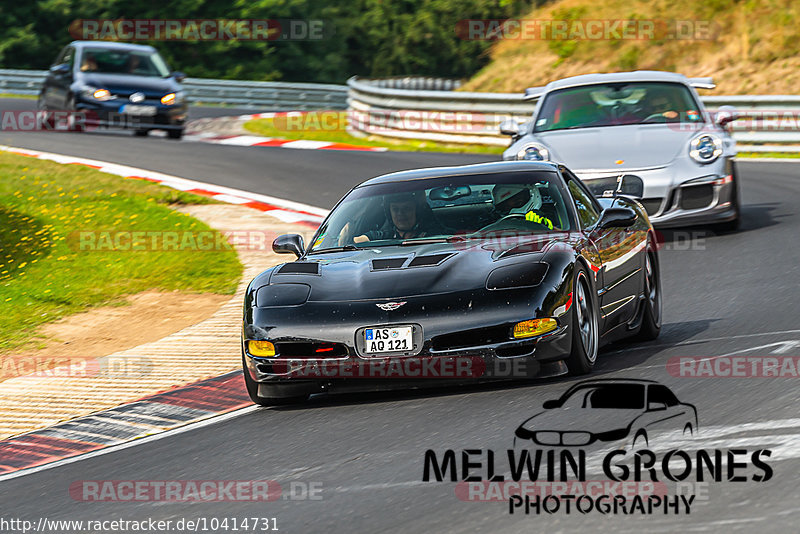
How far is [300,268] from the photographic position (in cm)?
747

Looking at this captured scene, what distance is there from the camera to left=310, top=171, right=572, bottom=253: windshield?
7.75 m

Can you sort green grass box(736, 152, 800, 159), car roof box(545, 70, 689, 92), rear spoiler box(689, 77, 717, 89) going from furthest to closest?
green grass box(736, 152, 800, 159) → rear spoiler box(689, 77, 717, 89) → car roof box(545, 70, 689, 92)

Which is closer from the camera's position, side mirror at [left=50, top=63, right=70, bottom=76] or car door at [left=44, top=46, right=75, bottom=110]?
car door at [left=44, top=46, right=75, bottom=110]

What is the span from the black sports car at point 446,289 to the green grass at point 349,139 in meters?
14.6

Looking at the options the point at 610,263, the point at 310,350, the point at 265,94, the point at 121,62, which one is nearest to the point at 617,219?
the point at 610,263

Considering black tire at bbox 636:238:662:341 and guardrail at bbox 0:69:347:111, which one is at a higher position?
black tire at bbox 636:238:662:341

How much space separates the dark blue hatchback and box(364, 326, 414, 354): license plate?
59.3ft

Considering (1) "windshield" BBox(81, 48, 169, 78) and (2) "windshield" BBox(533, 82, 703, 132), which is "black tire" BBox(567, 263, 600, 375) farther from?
(1) "windshield" BBox(81, 48, 169, 78)

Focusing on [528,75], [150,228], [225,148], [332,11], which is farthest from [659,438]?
[332,11]

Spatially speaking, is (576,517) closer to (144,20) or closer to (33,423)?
(33,423)

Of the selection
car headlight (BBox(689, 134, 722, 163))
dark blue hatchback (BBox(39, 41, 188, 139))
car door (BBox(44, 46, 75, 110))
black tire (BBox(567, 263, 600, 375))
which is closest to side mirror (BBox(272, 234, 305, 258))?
black tire (BBox(567, 263, 600, 375))

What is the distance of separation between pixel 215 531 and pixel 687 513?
5.72ft

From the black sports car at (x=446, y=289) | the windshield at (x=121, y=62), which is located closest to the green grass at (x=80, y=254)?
the black sports car at (x=446, y=289)

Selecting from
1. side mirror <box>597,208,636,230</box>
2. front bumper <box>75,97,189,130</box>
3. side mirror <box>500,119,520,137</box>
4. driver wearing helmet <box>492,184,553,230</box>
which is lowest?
front bumper <box>75,97,189,130</box>
